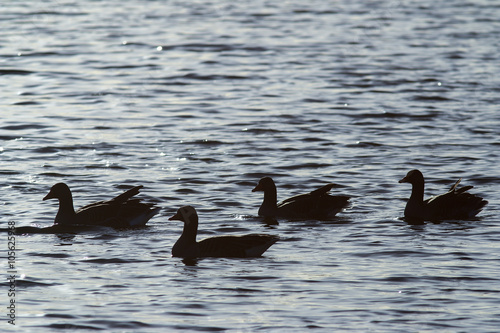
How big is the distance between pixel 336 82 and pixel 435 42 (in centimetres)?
1026

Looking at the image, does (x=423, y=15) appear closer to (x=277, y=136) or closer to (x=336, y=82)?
(x=336, y=82)

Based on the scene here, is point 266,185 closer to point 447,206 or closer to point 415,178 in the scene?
point 415,178

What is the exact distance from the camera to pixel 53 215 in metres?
18.5

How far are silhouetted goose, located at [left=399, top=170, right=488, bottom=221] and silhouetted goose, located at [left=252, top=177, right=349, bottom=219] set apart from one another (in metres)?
1.24

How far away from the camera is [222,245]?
15.3 m

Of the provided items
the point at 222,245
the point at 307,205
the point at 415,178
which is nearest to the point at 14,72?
the point at 307,205

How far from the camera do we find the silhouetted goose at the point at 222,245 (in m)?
15.2

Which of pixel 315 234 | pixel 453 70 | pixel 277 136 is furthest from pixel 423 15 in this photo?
pixel 315 234

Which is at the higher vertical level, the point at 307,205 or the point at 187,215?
the point at 187,215

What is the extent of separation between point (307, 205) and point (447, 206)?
2.52 m

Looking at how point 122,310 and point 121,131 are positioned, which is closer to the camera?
point 122,310

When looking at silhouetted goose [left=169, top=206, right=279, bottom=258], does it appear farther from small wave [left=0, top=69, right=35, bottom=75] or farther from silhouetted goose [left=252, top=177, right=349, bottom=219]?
small wave [left=0, top=69, right=35, bottom=75]

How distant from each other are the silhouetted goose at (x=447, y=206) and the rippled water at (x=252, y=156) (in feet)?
0.75

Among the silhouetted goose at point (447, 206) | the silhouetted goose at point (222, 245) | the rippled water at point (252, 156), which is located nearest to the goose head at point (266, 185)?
the rippled water at point (252, 156)
